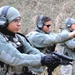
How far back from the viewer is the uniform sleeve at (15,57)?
3742 millimetres

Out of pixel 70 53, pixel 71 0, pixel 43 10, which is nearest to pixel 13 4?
pixel 43 10

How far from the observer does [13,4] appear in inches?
665

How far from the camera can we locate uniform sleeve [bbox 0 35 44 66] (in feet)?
12.3

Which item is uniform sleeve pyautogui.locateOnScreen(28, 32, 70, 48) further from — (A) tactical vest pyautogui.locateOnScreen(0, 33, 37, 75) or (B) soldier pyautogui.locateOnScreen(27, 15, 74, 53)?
(A) tactical vest pyautogui.locateOnScreen(0, 33, 37, 75)

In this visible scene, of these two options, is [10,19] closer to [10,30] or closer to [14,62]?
[10,30]

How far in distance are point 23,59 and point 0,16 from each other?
728 millimetres

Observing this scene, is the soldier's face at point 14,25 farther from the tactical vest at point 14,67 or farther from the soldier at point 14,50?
the tactical vest at point 14,67

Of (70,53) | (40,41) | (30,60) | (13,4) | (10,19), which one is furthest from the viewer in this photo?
(13,4)

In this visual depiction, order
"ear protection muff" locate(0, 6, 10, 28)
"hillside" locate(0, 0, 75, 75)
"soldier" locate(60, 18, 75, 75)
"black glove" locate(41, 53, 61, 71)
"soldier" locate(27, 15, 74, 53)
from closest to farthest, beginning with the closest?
"black glove" locate(41, 53, 61, 71)
"ear protection muff" locate(0, 6, 10, 28)
"soldier" locate(27, 15, 74, 53)
"soldier" locate(60, 18, 75, 75)
"hillside" locate(0, 0, 75, 75)

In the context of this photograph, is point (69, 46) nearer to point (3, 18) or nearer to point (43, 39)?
point (43, 39)

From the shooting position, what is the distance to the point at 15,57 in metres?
3.76

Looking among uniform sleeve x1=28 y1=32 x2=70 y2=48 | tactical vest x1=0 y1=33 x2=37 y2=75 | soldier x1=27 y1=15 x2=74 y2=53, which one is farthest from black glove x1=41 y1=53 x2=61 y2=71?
uniform sleeve x1=28 y1=32 x2=70 y2=48

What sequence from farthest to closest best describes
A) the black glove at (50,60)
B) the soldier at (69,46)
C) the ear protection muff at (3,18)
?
the soldier at (69,46) < the ear protection muff at (3,18) < the black glove at (50,60)

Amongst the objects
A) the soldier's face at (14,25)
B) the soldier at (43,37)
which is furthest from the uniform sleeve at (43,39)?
the soldier's face at (14,25)
